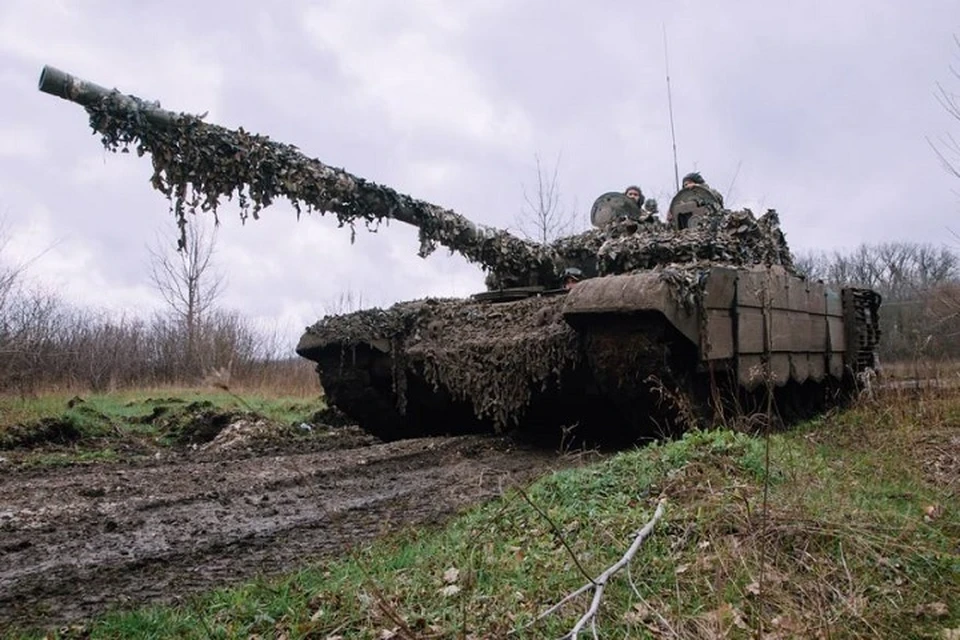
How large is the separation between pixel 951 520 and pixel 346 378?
519cm

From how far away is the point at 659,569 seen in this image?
10.1ft

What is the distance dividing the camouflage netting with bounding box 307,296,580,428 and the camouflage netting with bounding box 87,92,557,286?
97 cm

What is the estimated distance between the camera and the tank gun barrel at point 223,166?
470 centimetres

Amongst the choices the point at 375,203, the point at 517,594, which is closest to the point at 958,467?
the point at 517,594

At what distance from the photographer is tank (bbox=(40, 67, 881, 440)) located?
17.1 ft

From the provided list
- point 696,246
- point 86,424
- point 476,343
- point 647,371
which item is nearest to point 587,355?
point 647,371

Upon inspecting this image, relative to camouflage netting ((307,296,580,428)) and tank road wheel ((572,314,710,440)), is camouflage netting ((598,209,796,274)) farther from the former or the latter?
tank road wheel ((572,314,710,440))

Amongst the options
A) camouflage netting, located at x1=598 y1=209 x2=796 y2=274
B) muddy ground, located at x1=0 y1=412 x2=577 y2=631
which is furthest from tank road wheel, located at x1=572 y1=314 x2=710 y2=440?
camouflage netting, located at x1=598 y1=209 x2=796 y2=274

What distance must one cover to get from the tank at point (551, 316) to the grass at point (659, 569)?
4.20ft

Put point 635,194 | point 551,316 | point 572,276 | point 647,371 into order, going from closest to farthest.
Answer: point 647,371 → point 551,316 → point 572,276 → point 635,194

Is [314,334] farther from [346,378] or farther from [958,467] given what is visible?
[958,467]

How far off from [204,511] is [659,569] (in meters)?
2.80

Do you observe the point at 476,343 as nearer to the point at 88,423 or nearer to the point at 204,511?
the point at 204,511

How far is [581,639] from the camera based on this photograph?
259 cm
